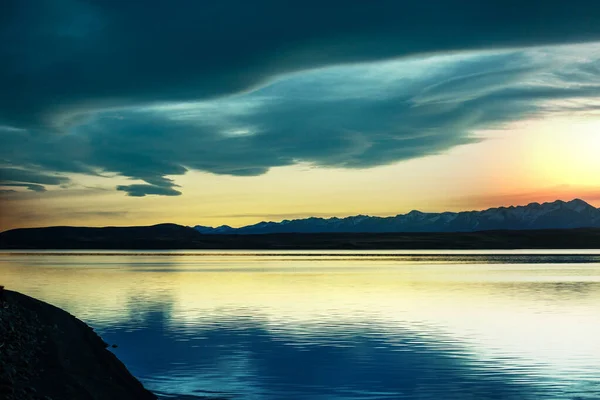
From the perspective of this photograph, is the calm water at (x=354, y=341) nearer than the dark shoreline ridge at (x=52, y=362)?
No

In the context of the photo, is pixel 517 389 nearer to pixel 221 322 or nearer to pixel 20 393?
pixel 20 393

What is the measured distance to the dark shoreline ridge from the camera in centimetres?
2266

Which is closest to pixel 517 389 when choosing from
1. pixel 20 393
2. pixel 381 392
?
pixel 381 392

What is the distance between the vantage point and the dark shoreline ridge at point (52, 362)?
74.3 feet

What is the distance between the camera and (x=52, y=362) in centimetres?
2661

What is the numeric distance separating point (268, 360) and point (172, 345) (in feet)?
22.3

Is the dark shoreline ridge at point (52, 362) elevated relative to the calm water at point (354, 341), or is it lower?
elevated

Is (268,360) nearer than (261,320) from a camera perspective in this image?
Yes

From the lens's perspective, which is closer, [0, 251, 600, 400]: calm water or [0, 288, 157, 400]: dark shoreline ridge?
[0, 288, 157, 400]: dark shoreline ridge

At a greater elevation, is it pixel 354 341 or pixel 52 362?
pixel 52 362

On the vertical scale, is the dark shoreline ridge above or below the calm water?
above

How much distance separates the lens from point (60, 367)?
2609cm

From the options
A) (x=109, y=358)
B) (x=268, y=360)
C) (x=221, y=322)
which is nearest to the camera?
(x=109, y=358)

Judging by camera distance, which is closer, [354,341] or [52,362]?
[52,362]
